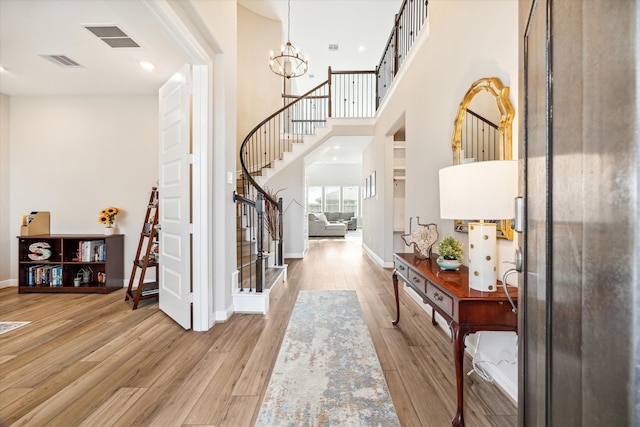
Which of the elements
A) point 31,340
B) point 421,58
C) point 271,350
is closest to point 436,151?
point 421,58

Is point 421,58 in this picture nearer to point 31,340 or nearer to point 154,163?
point 154,163

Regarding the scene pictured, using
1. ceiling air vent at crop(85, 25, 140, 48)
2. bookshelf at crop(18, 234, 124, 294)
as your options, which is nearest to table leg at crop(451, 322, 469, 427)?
ceiling air vent at crop(85, 25, 140, 48)

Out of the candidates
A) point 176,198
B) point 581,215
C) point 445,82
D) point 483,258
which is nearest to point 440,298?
Answer: point 483,258

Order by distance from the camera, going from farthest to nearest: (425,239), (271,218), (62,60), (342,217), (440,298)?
1. (342,217)
2. (271,218)
3. (62,60)
4. (425,239)
5. (440,298)

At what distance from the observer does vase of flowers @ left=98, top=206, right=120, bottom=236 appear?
3855mm

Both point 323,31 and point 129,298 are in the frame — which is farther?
point 323,31

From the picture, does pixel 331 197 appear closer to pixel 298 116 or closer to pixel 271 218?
pixel 298 116

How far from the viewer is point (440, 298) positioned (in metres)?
1.69

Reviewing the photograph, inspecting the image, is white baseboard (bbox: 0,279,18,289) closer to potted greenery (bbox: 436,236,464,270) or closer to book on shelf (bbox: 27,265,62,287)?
book on shelf (bbox: 27,265,62,287)

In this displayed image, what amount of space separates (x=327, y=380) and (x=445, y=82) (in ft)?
8.85

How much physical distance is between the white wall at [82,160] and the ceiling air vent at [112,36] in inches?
53.6

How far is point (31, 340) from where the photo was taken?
239 cm

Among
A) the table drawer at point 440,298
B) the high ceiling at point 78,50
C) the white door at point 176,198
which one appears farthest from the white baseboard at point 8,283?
the table drawer at point 440,298

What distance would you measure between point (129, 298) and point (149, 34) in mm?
2899
